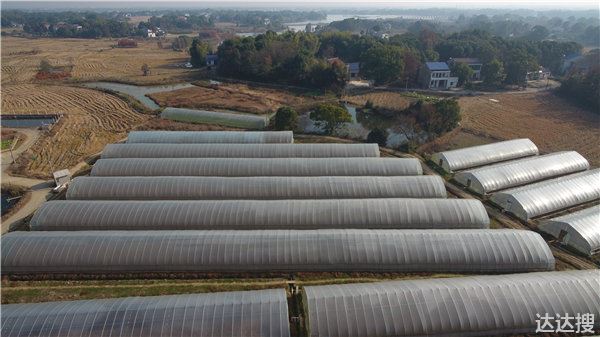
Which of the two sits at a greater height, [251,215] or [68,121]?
[68,121]

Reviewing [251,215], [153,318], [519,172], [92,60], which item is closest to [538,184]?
[519,172]

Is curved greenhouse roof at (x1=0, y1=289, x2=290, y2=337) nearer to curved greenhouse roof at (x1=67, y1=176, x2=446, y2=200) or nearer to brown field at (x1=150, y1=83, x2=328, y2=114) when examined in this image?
curved greenhouse roof at (x1=67, y1=176, x2=446, y2=200)

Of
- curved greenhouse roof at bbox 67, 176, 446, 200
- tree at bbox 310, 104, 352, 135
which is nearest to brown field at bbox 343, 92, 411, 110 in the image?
tree at bbox 310, 104, 352, 135

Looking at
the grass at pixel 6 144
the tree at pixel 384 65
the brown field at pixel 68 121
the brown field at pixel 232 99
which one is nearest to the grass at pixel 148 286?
the brown field at pixel 68 121

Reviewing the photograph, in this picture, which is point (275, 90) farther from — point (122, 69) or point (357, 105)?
point (122, 69)

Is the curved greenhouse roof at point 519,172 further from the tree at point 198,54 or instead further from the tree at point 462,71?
the tree at point 198,54

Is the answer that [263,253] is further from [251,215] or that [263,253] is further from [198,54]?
[198,54]

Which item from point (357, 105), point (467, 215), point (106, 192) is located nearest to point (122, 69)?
point (357, 105)
